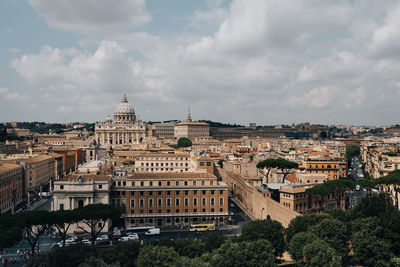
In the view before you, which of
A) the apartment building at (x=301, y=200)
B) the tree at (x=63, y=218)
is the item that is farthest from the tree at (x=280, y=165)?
the tree at (x=63, y=218)

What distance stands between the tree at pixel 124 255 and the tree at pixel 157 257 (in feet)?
4.21

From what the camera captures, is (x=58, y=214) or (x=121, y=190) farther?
(x=121, y=190)

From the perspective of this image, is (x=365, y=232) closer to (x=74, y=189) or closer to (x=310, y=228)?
(x=310, y=228)

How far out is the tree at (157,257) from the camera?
94.7 feet

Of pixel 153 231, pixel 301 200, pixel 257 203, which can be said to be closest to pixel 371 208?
pixel 301 200

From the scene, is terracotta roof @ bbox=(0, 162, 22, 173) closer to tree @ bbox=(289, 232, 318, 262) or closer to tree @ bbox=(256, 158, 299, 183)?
tree @ bbox=(256, 158, 299, 183)

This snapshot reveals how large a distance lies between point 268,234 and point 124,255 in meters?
11.3

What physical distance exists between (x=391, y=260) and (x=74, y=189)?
3125 cm

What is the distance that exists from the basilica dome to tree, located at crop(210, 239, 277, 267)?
15469 centimetres

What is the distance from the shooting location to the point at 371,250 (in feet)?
101

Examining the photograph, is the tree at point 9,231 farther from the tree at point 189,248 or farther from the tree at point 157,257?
the tree at point 189,248

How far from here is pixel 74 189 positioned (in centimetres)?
4588

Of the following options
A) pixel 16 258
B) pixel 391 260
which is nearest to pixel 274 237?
pixel 391 260

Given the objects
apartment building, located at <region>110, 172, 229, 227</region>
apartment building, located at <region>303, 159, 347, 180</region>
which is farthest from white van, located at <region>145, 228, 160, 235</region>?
apartment building, located at <region>303, 159, 347, 180</region>
